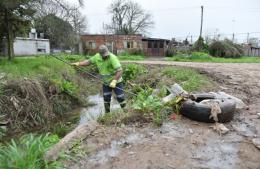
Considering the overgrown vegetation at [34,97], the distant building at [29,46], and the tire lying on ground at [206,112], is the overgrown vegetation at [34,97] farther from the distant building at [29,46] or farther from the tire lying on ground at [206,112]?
the distant building at [29,46]

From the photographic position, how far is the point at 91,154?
4414 mm

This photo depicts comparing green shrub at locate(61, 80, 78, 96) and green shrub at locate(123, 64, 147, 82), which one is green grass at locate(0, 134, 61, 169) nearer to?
green shrub at locate(61, 80, 78, 96)

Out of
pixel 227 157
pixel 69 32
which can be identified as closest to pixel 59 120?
pixel 227 157

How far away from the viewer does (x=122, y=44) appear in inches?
1658

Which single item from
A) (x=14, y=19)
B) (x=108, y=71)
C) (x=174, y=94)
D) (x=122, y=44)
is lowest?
(x=174, y=94)

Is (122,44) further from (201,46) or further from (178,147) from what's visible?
(178,147)

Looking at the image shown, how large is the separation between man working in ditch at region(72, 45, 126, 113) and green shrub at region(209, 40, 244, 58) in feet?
92.6

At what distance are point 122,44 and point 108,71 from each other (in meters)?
34.9

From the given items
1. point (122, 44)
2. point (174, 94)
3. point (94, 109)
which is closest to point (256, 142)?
point (174, 94)

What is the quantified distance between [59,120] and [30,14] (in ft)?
18.8

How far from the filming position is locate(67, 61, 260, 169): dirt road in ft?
13.5

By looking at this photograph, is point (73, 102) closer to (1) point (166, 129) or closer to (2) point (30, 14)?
(2) point (30, 14)

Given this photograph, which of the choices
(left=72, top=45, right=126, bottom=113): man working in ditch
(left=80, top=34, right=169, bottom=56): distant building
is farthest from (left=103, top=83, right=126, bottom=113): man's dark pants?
(left=80, top=34, right=169, bottom=56): distant building

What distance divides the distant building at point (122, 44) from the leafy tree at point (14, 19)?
1101 inches
